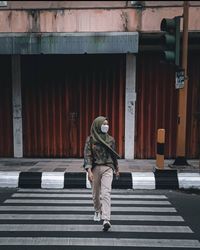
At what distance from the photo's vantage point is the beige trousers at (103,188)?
235 inches

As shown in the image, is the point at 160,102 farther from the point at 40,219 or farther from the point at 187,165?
the point at 40,219

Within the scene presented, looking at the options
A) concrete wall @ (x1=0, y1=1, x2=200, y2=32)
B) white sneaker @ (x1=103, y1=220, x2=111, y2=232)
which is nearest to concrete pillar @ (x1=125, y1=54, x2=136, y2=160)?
concrete wall @ (x1=0, y1=1, x2=200, y2=32)

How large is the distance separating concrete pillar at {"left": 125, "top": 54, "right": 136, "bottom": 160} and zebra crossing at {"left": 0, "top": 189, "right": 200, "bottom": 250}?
10.1ft

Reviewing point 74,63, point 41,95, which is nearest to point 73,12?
point 74,63

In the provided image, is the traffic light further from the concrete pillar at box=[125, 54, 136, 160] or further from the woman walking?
the woman walking

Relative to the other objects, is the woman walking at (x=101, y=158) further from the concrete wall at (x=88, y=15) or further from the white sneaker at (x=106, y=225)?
the concrete wall at (x=88, y=15)

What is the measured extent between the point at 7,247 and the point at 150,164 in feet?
19.7

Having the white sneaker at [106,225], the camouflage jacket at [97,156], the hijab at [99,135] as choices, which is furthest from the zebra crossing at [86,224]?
the hijab at [99,135]

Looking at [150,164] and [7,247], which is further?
[150,164]

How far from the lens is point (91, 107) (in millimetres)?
11383

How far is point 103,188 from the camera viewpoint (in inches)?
239

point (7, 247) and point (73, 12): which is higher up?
point (73, 12)

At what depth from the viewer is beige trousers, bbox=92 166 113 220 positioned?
5973 millimetres

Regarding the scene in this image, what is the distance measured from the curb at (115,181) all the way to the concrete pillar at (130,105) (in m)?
2.19
